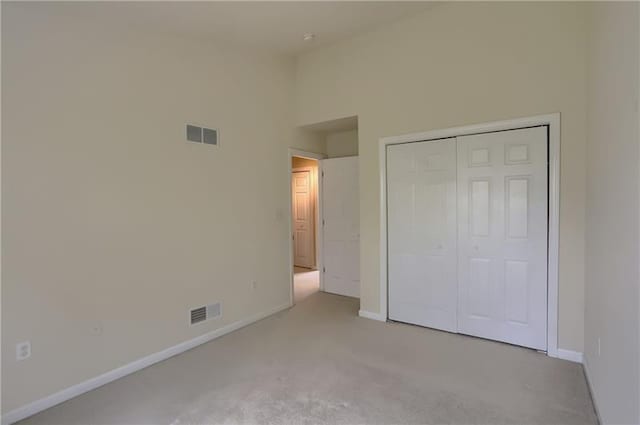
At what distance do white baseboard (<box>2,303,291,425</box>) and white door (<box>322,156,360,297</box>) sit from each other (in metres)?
1.59

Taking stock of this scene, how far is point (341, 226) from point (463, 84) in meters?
2.46

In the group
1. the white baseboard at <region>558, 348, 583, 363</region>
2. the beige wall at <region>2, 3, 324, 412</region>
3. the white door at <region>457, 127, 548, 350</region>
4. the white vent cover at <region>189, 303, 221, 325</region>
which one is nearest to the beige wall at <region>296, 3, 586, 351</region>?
the white baseboard at <region>558, 348, 583, 363</region>

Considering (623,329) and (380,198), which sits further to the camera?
(380,198)

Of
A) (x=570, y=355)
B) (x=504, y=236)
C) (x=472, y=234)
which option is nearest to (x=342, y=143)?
(x=472, y=234)

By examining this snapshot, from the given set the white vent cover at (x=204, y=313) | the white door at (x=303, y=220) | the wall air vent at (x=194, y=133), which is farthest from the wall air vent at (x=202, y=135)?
the white door at (x=303, y=220)

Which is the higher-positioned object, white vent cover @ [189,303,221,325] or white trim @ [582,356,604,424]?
white vent cover @ [189,303,221,325]

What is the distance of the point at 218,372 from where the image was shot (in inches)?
108

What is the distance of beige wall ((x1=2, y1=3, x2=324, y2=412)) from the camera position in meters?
2.23

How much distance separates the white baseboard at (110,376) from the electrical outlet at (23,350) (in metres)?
0.32

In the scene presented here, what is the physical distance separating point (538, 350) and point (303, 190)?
4673 millimetres

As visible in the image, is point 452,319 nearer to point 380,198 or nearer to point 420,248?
point 420,248

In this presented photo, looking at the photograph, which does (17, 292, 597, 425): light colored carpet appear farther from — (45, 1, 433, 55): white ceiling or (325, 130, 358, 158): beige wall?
(45, 1, 433, 55): white ceiling

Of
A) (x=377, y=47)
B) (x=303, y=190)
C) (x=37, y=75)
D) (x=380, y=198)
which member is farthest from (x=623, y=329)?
(x=303, y=190)

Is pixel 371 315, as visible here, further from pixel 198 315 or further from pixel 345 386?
pixel 198 315
